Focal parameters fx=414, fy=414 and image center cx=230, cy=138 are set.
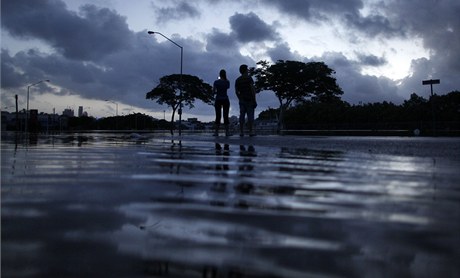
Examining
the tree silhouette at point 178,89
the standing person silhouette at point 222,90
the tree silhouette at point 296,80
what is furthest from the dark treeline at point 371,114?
the standing person silhouette at point 222,90

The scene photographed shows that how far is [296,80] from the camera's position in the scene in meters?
46.5

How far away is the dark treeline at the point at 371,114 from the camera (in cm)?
4528

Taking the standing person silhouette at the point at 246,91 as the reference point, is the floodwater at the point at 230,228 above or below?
A: below

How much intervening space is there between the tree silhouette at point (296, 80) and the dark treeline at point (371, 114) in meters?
2.85

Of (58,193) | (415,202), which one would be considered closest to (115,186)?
(58,193)

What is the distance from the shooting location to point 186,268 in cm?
126

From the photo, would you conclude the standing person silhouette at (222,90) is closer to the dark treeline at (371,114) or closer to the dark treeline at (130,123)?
the dark treeline at (371,114)

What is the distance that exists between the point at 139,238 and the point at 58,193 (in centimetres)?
132

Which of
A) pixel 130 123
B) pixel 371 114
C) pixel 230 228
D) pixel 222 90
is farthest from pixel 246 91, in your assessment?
pixel 130 123

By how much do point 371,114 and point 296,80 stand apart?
14.9 meters

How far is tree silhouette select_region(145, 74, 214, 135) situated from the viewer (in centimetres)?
6500

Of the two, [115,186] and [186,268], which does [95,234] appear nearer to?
[186,268]

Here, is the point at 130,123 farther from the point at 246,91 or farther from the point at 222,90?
the point at 246,91

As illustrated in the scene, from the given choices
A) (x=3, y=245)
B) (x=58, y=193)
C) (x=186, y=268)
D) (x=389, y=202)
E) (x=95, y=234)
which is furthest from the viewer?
(x=58, y=193)
